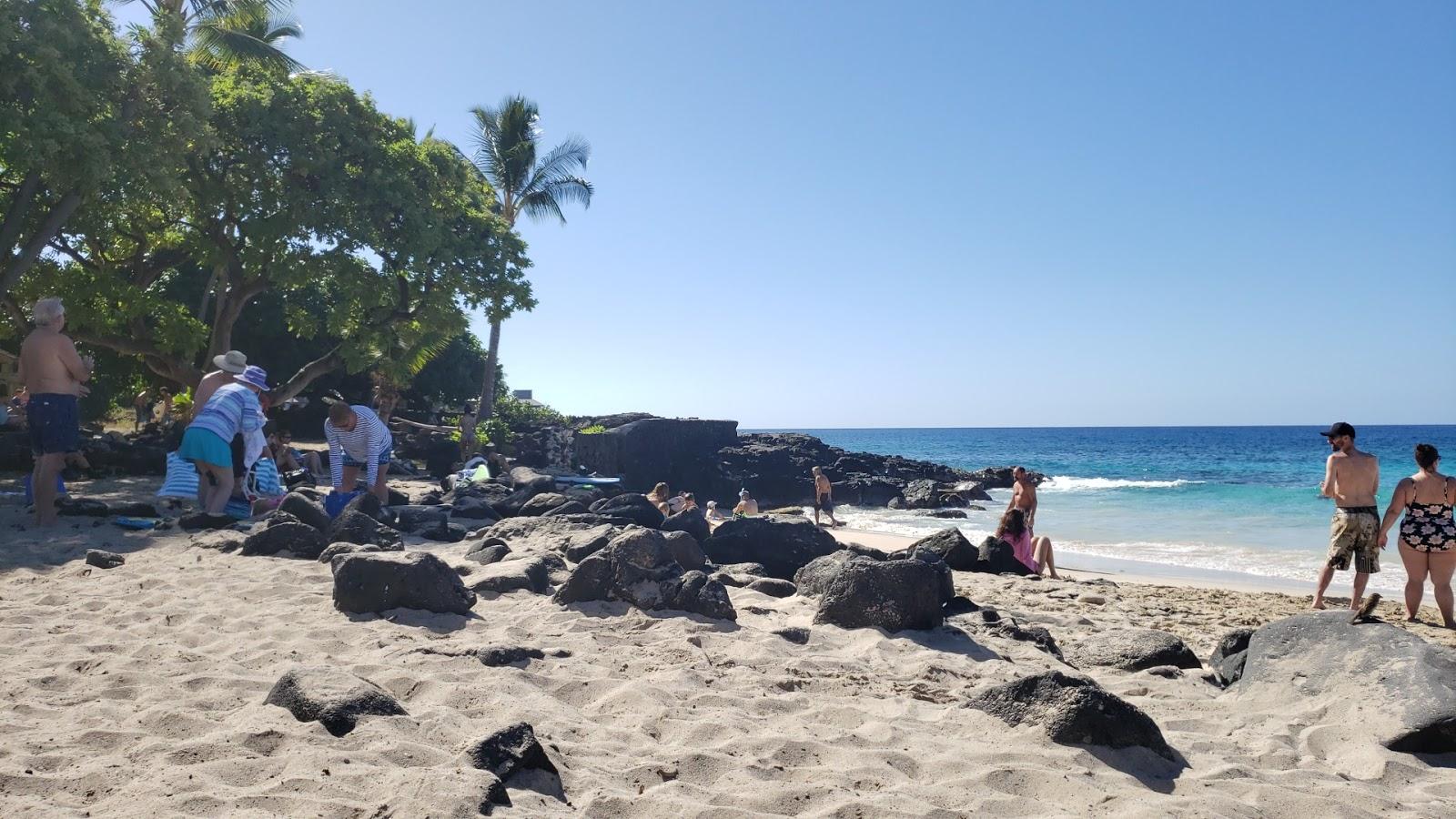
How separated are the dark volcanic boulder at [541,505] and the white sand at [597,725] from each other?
4925 mm

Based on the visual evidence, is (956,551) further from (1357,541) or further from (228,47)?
(228,47)

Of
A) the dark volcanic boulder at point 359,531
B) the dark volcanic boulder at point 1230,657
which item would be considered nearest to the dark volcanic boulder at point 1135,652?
the dark volcanic boulder at point 1230,657

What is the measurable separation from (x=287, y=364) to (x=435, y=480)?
10.8m

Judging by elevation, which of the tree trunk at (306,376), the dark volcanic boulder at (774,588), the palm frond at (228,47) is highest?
the palm frond at (228,47)

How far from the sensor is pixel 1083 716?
3.69m

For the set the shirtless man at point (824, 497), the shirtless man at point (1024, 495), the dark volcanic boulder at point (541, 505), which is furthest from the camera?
the shirtless man at point (824, 497)

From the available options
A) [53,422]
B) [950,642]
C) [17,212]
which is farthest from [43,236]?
[950,642]

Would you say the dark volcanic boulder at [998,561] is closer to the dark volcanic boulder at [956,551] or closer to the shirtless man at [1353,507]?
the dark volcanic boulder at [956,551]

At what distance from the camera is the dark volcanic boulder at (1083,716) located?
3.66 meters

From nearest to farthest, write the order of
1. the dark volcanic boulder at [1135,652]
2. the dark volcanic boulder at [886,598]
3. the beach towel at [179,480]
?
the dark volcanic boulder at [1135,652] < the dark volcanic boulder at [886,598] < the beach towel at [179,480]

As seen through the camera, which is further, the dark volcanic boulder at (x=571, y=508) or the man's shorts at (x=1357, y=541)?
the dark volcanic boulder at (x=571, y=508)

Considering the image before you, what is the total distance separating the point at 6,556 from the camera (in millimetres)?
6543

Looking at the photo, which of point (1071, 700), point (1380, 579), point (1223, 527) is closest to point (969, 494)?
point (1223, 527)

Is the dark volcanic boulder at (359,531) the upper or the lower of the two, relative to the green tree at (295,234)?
lower
